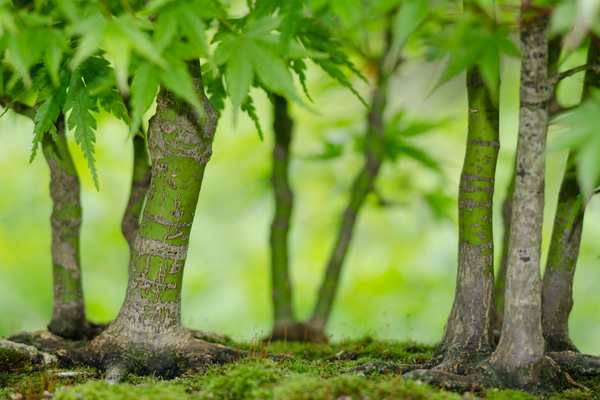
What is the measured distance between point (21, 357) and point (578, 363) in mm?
1866

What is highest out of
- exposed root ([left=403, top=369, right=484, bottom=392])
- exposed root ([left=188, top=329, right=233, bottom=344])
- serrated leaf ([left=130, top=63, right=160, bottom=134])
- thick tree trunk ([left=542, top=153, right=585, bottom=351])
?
serrated leaf ([left=130, top=63, right=160, bottom=134])

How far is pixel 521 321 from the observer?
1.86 m

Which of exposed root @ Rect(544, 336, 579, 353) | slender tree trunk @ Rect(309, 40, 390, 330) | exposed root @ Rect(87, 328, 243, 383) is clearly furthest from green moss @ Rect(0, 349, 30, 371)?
exposed root @ Rect(544, 336, 579, 353)

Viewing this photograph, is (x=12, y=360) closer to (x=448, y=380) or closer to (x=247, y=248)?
(x=448, y=380)

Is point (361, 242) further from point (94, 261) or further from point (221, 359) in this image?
point (221, 359)

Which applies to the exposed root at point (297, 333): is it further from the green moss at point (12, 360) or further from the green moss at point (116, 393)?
the green moss at point (116, 393)

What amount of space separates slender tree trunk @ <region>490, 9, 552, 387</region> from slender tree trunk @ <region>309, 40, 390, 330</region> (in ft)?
4.83

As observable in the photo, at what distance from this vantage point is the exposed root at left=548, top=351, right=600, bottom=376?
2100 millimetres

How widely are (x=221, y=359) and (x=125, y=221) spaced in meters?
0.71

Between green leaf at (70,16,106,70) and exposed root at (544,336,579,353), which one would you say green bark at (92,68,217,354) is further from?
exposed root at (544,336,579,353)

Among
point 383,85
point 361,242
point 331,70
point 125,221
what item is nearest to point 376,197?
point 383,85

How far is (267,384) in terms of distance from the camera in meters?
1.78

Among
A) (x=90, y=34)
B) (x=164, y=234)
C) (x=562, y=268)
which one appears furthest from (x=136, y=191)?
(x=562, y=268)

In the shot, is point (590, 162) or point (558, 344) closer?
point (590, 162)
